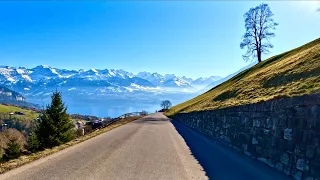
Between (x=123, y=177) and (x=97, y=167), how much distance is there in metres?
1.44

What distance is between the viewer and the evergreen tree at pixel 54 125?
33031 mm

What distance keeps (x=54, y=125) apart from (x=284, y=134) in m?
30.0

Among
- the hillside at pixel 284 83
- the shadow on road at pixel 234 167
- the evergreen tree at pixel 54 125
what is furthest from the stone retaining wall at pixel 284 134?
the evergreen tree at pixel 54 125

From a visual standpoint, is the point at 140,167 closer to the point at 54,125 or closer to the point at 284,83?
the point at 284,83

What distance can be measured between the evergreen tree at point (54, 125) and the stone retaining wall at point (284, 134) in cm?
2493

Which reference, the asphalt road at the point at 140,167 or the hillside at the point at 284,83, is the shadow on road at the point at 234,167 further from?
the hillside at the point at 284,83

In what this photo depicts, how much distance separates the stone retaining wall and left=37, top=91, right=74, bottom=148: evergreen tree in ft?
81.8

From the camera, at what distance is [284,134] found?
323 inches

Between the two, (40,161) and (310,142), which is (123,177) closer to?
(40,161)

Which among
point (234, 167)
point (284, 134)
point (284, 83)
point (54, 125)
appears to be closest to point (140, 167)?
point (234, 167)

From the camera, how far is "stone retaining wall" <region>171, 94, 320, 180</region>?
6.84 m

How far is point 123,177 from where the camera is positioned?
7.55 metres

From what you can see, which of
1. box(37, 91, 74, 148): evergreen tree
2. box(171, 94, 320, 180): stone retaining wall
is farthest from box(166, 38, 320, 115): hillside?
box(37, 91, 74, 148): evergreen tree

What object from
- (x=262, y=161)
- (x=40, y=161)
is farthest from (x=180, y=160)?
(x=40, y=161)
